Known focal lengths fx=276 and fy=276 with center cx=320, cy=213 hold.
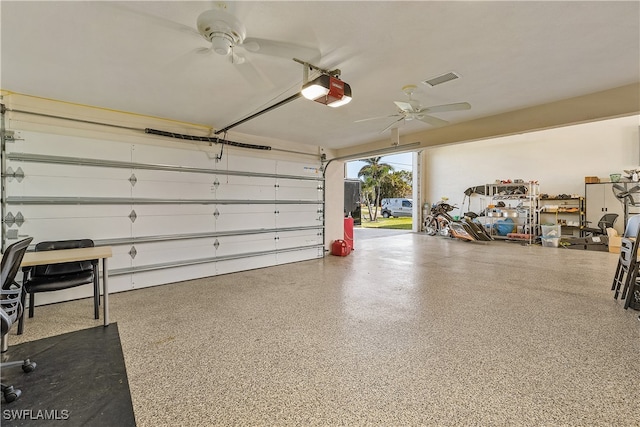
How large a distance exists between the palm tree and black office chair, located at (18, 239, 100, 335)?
15952 mm

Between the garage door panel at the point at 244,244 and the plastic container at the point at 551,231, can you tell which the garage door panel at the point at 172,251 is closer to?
the garage door panel at the point at 244,244

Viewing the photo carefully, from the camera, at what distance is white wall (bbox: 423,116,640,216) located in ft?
25.6

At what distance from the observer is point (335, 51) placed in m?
2.47

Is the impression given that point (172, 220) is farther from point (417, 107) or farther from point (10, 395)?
point (417, 107)

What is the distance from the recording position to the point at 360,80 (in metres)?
3.08

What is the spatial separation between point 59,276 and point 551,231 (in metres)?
10.7

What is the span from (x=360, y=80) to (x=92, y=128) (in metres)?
3.73

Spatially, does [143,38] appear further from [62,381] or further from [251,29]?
[62,381]

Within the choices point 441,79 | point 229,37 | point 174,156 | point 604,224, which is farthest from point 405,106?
point 604,224

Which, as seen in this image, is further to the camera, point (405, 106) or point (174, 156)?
point (174, 156)

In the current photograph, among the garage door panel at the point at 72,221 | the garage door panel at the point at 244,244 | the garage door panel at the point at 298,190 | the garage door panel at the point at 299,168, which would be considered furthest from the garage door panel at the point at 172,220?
the garage door panel at the point at 299,168

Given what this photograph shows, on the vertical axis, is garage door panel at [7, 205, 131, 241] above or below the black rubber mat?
above

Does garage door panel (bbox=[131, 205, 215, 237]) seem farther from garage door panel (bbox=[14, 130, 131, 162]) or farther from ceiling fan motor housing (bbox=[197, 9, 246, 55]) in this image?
ceiling fan motor housing (bbox=[197, 9, 246, 55])

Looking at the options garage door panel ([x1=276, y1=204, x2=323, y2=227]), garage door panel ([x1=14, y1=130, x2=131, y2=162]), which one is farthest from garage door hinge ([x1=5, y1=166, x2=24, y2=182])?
garage door panel ([x1=276, y1=204, x2=323, y2=227])
